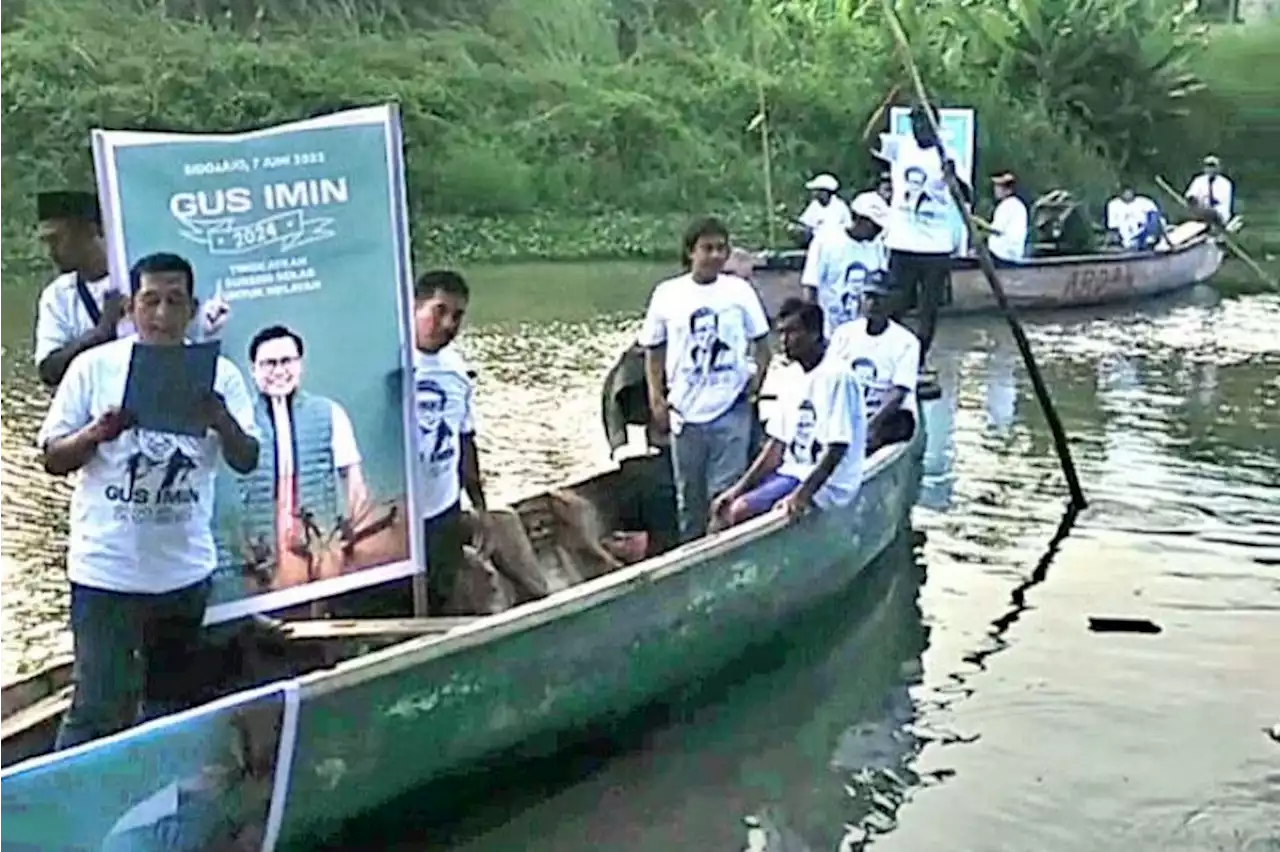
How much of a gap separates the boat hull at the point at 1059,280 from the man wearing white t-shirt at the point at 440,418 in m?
11.5

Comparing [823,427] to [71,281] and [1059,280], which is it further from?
[1059,280]

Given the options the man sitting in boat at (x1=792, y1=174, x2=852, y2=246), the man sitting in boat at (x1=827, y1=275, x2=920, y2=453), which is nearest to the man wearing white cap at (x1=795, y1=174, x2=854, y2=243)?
the man sitting in boat at (x1=792, y1=174, x2=852, y2=246)

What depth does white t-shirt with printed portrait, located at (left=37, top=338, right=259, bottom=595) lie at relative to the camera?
20.6 feet

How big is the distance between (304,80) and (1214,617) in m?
22.0

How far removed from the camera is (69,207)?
6.93 metres

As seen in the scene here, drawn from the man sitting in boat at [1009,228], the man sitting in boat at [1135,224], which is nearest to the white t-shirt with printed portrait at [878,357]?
the man sitting in boat at [1009,228]

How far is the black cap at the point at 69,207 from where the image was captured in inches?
271

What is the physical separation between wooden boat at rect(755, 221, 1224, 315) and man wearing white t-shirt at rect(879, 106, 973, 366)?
11.5 feet

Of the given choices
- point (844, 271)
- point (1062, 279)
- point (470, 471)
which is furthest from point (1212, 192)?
point (470, 471)

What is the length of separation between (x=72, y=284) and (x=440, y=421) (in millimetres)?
1499

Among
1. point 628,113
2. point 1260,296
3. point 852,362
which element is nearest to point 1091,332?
point 1260,296

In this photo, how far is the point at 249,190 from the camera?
691cm

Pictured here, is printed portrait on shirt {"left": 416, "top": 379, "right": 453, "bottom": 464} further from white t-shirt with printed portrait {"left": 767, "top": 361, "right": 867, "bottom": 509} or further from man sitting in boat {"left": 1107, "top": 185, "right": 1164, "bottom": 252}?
man sitting in boat {"left": 1107, "top": 185, "right": 1164, "bottom": 252}

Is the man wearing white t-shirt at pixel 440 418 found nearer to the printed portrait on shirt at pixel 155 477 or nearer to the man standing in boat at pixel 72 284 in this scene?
the man standing in boat at pixel 72 284
